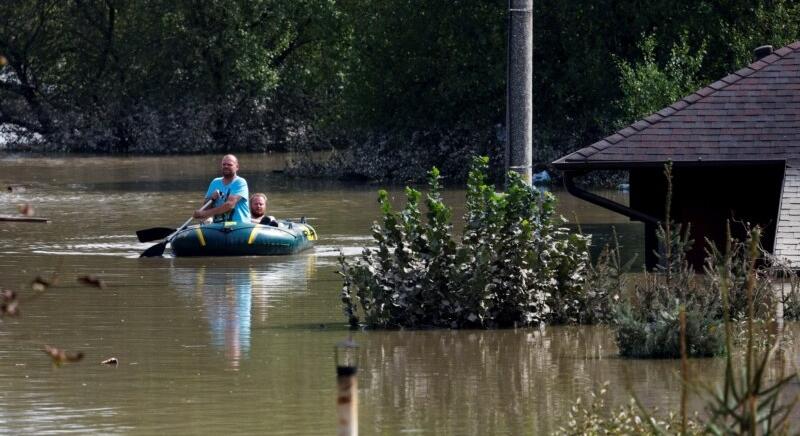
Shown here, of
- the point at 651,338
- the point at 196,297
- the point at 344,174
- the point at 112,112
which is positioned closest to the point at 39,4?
the point at 112,112

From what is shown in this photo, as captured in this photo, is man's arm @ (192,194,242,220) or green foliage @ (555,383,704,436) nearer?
A: green foliage @ (555,383,704,436)

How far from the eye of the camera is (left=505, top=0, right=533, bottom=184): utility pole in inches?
652

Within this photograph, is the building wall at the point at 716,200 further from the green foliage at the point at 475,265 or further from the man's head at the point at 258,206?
the man's head at the point at 258,206

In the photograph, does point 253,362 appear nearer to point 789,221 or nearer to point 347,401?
point 789,221

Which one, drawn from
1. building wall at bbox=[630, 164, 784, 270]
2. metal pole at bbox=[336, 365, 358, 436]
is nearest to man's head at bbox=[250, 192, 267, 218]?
building wall at bbox=[630, 164, 784, 270]

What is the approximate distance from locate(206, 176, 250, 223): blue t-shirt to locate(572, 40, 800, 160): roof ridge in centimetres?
623

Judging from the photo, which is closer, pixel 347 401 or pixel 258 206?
pixel 347 401

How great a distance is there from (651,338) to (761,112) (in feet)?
23.9

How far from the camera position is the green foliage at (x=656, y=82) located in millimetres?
35562

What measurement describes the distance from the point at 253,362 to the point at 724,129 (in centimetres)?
833

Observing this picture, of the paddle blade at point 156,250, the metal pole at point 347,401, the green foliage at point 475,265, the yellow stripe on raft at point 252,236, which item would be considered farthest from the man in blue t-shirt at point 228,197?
the metal pole at point 347,401

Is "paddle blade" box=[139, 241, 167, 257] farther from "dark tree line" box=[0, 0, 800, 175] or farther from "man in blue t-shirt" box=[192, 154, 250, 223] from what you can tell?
"dark tree line" box=[0, 0, 800, 175]

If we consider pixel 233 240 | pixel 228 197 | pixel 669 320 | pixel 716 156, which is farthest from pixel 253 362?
pixel 228 197

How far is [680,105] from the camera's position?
837 inches
